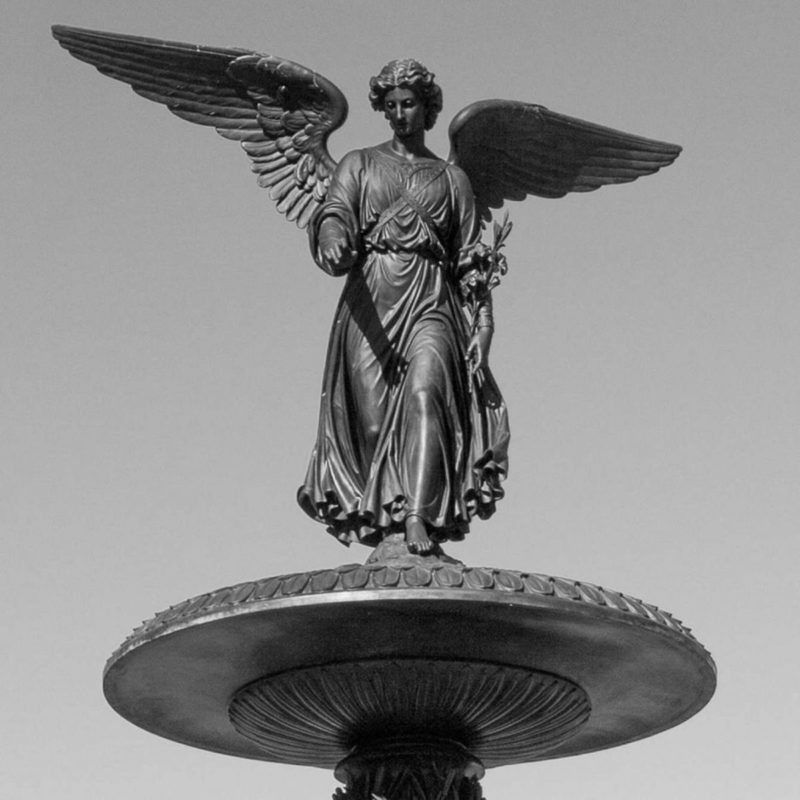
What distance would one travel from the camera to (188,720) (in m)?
13.5

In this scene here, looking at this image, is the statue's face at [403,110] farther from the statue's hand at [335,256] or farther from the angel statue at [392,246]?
the statue's hand at [335,256]

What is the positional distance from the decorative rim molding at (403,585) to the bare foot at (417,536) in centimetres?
91

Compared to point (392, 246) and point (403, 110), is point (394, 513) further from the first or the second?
point (403, 110)

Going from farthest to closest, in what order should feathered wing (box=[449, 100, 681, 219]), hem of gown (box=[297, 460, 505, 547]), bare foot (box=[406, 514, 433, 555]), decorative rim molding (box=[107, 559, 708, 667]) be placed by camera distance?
1. feathered wing (box=[449, 100, 681, 219])
2. hem of gown (box=[297, 460, 505, 547])
3. bare foot (box=[406, 514, 433, 555])
4. decorative rim molding (box=[107, 559, 708, 667])

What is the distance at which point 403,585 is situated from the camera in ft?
36.3

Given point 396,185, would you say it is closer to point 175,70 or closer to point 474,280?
point 474,280

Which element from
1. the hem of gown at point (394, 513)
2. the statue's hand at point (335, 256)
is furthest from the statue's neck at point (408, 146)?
the hem of gown at point (394, 513)

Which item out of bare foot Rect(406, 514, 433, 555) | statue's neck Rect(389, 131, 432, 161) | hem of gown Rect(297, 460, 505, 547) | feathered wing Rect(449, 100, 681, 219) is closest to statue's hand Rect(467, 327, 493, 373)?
hem of gown Rect(297, 460, 505, 547)

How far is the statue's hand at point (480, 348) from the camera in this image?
1309 cm

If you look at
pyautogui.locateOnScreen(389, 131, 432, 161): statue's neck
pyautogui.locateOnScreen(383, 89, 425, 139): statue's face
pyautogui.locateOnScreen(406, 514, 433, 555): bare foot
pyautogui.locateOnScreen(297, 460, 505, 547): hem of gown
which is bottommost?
pyautogui.locateOnScreen(406, 514, 433, 555): bare foot

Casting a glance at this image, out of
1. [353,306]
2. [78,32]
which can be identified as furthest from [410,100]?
[78,32]

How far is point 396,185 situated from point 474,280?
88cm

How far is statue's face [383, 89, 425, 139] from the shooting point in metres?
13.7

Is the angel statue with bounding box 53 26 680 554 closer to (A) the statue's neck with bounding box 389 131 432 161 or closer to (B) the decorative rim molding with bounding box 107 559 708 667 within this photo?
(A) the statue's neck with bounding box 389 131 432 161
